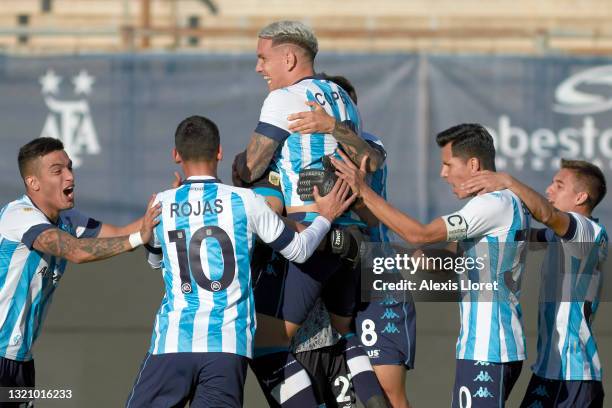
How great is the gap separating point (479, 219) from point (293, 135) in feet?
3.19

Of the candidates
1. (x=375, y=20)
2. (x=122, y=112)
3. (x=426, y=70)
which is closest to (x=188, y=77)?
(x=122, y=112)

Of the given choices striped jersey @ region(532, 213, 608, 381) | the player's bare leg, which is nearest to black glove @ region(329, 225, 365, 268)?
the player's bare leg

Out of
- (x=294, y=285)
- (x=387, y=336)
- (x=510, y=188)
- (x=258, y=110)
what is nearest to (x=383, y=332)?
(x=387, y=336)

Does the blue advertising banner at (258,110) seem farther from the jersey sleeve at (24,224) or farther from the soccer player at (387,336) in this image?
the jersey sleeve at (24,224)

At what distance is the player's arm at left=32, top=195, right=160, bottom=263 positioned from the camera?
4895 millimetres

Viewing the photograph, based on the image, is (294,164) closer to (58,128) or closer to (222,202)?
(222,202)

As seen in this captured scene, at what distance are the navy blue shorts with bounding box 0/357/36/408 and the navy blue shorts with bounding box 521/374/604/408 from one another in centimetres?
244

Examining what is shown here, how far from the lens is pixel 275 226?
479 centimetres

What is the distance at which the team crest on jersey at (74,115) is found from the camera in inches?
409

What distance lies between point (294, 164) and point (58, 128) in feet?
18.6

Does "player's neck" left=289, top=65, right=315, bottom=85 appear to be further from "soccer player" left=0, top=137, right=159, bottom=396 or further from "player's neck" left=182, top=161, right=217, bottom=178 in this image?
"soccer player" left=0, top=137, right=159, bottom=396

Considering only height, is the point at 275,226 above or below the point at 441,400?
above

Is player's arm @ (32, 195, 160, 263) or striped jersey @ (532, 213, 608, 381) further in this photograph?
striped jersey @ (532, 213, 608, 381)

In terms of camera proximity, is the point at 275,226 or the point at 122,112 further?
the point at 122,112
